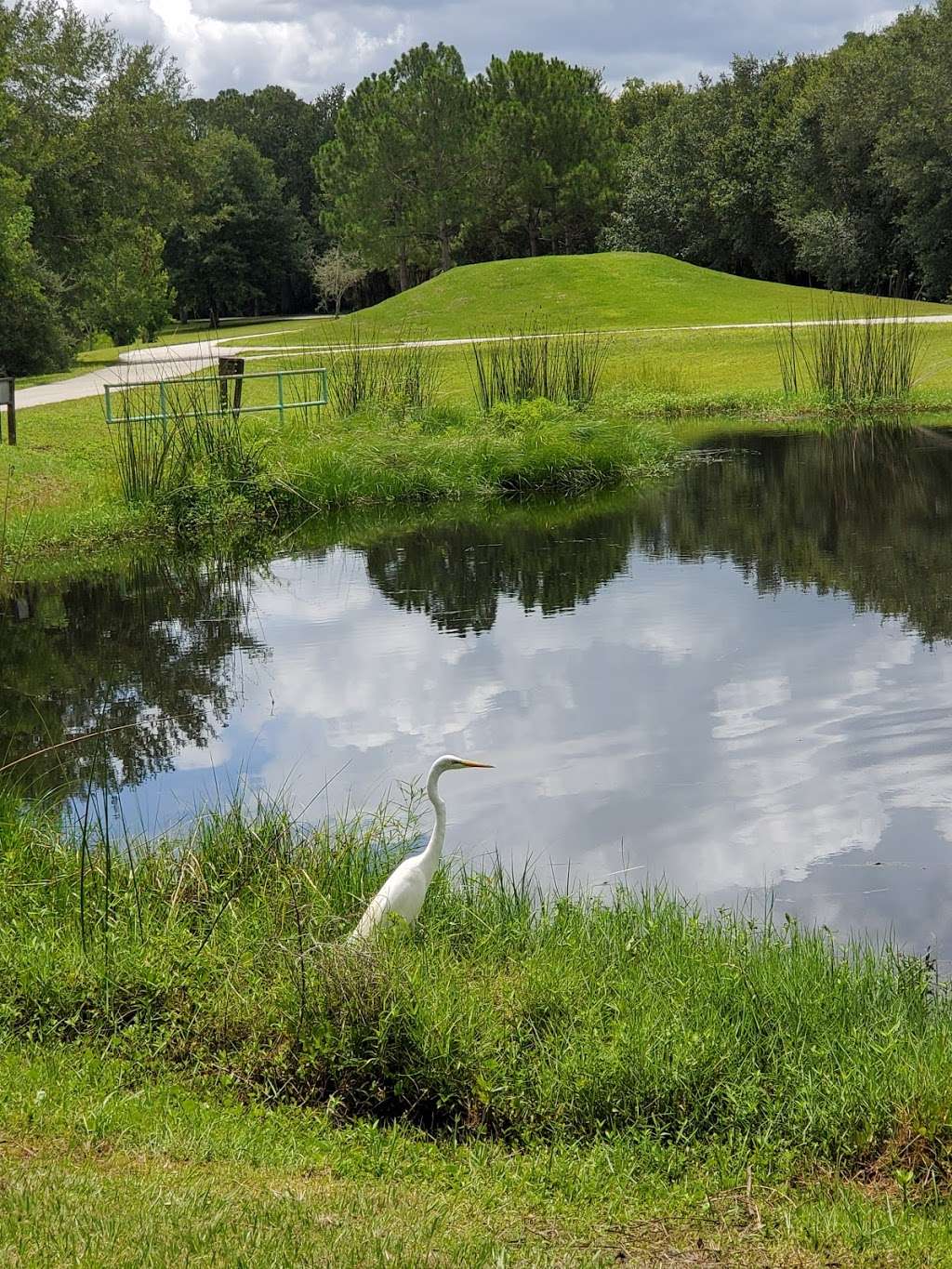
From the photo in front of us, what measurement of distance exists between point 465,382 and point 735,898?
2441cm

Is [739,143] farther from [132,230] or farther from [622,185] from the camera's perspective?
[132,230]

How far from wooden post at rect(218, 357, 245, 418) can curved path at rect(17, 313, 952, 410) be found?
579cm

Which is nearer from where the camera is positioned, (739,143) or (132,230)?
(132,230)

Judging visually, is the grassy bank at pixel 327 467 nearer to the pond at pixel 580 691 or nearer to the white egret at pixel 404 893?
the pond at pixel 580 691

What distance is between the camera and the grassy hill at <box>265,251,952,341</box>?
4159 cm

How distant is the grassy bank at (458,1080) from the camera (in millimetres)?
3816

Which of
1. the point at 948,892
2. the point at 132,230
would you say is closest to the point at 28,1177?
the point at 948,892

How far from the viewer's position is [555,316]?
139ft

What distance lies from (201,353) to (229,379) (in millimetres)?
17453

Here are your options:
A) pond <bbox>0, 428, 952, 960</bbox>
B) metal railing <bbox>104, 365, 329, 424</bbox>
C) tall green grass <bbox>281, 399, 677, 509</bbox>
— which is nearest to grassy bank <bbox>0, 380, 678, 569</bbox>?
tall green grass <bbox>281, 399, 677, 509</bbox>

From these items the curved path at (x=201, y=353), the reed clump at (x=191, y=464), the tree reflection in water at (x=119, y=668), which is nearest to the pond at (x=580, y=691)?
the tree reflection in water at (x=119, y=668)

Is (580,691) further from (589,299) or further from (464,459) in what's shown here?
(589,299)

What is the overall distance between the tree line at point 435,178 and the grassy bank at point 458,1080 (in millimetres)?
27220

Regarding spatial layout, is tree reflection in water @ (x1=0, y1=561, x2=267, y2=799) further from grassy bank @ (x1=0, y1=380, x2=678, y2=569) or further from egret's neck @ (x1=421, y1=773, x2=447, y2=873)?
egret's neck @ (x1=421, y1=773, x2=447, y2=873)
